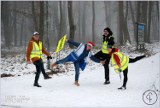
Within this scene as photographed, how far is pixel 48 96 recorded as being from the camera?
28.6 ft

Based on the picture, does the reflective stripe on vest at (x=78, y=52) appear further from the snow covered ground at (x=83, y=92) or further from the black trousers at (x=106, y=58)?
the snow covered ground at (x=83, y=92)

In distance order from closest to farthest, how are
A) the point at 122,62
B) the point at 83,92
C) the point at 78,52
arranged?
the point at 83,92 < the point at 122,62 < the point at 78,52

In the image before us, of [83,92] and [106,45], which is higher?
[106,45]

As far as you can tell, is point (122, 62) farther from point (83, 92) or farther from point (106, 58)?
point (83, 92)

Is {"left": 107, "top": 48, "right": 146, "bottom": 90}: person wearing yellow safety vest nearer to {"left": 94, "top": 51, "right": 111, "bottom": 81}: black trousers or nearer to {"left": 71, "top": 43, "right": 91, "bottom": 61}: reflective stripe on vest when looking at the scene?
{"left": 94, "top": 51, "right": 111, "bottom": 81}: black trousers

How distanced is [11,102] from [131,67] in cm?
736

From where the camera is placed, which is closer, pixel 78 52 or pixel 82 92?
pixel 82 92

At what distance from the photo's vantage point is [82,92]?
924 centimetres

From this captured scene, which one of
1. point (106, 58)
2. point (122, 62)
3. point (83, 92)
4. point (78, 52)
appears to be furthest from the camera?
point (106, 58)

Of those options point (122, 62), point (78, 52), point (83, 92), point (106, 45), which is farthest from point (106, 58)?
point (83, 92)

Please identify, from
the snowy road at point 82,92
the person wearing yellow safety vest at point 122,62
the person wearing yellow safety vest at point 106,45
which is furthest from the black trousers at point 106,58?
the person wearing yellow safety vest at point 122,62

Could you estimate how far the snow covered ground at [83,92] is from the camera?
26.1 ft

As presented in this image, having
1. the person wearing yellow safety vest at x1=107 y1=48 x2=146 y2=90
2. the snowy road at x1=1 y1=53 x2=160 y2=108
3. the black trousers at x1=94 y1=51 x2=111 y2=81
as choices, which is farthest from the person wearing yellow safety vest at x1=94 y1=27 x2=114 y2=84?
the snowy road at x1=1 y1=53 x2=160 y2=108

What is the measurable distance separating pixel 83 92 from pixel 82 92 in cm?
3
